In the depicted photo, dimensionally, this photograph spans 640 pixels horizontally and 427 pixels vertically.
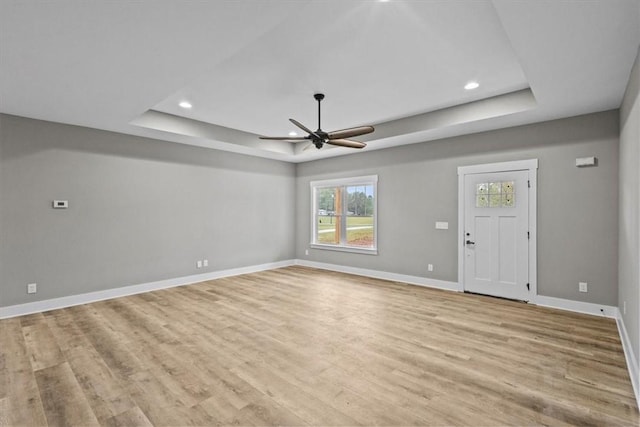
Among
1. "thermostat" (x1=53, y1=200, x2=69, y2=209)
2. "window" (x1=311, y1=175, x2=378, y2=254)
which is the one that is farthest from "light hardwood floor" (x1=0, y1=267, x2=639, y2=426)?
"window" (x1=311, y1=175, x2=378, y2=254)

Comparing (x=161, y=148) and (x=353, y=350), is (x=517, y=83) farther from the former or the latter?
(x=161, y=148)

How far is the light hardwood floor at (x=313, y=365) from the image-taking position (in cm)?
209

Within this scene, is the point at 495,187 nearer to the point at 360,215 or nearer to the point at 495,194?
the point at 495,194

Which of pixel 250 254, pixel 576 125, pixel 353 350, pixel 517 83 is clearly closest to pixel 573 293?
pixel 576 125

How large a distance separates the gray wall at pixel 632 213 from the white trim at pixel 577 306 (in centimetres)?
87

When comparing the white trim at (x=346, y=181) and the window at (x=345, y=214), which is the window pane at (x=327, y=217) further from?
the white trim at (x=346, y=181)

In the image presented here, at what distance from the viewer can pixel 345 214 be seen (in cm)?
715

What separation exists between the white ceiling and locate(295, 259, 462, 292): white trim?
102 inches

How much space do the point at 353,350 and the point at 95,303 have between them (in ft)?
13.2

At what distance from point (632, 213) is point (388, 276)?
3877mm

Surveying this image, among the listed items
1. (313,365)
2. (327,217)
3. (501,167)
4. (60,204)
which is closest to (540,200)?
(501,167)

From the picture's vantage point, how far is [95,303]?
15.3 ft

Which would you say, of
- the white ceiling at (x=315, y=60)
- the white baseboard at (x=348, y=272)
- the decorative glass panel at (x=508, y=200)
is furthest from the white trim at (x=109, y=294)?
the decorative glass panel at (x=508, y=200)

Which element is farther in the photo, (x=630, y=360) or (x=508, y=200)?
(x=508, y=200)
